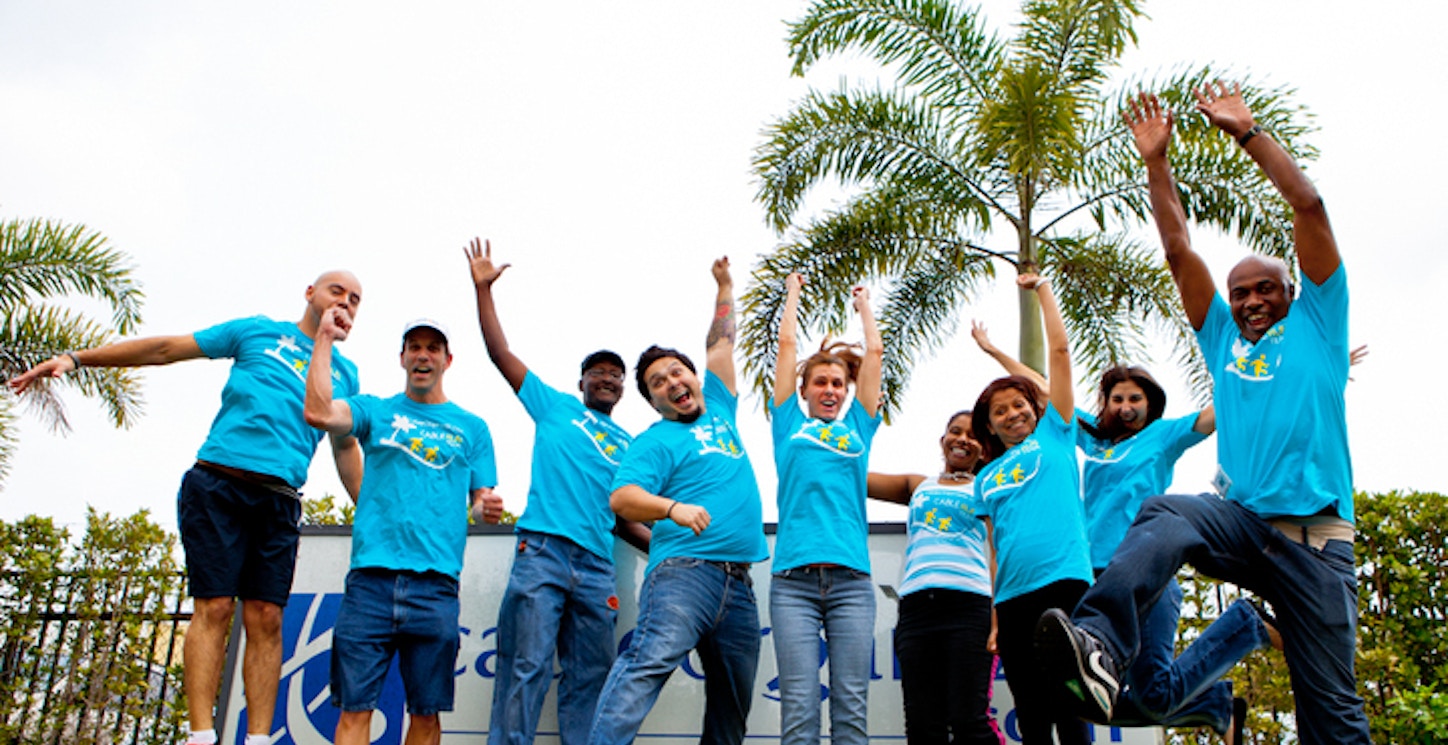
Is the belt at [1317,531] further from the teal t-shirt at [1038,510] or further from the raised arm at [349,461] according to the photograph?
the raised arm at [349,461]

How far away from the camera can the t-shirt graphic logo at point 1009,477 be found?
4176mm

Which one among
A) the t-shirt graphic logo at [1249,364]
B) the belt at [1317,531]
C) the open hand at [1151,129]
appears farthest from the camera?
the open hand at [1151,129]

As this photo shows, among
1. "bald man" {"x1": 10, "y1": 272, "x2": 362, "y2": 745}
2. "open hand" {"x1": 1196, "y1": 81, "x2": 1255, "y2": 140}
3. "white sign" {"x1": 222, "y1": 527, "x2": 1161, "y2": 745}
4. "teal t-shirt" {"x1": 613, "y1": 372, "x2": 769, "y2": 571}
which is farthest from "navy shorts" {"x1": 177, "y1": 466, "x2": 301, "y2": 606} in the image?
"open hand" {"x1": 1196, "y1": 81, "x2": 1255, "y2": 140}

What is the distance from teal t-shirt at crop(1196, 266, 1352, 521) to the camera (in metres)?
3.16

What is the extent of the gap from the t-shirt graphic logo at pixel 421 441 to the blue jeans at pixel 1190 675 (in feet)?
9.73

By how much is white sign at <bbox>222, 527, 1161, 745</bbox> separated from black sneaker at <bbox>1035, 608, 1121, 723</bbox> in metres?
2.38

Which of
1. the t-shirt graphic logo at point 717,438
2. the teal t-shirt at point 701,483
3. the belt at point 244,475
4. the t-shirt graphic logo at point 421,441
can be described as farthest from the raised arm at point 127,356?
the t-shirt graphic logo at point 717,438

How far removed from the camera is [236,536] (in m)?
4.27

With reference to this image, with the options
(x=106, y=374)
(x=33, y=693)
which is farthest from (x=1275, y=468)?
(x=106, y=374)

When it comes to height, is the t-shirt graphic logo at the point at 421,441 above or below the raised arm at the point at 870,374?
below

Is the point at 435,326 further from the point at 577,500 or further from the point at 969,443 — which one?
the point at 969,443

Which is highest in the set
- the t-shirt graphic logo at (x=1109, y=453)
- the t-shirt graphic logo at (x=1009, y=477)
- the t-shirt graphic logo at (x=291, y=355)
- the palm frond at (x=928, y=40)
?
the palm frond at (x=928, y=40)

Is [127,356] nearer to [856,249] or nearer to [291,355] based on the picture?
[291,355]

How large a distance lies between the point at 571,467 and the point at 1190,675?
2782 millimetres
